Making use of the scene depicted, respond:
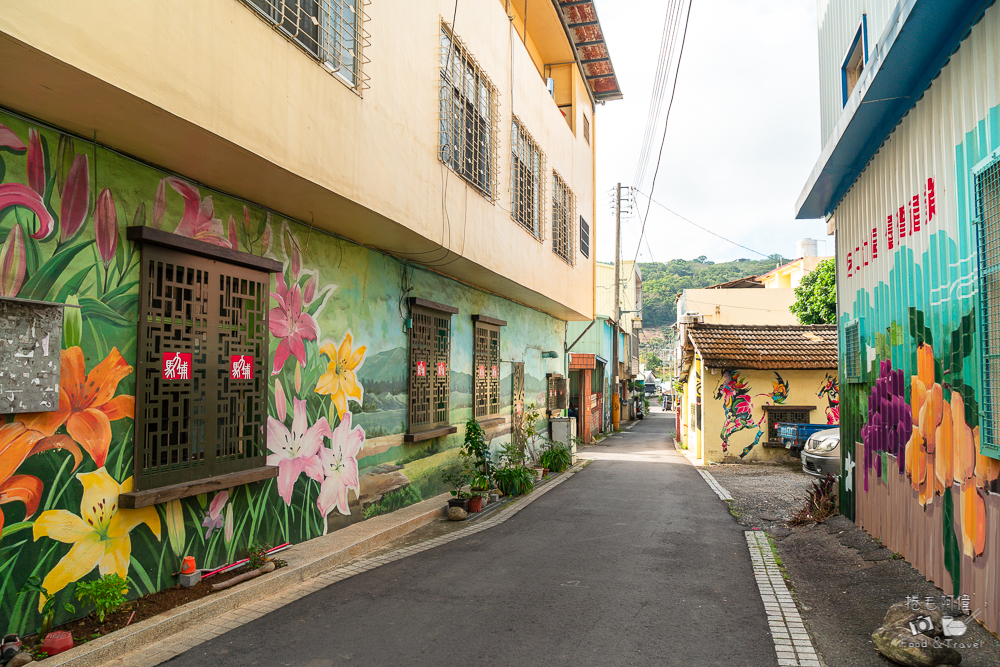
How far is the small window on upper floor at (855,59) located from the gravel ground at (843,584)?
5.15 m

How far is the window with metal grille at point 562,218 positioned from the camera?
1570 cm

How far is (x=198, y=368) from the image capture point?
6.04 m

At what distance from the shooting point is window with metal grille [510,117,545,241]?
1265cm

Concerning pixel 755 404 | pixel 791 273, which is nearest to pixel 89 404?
pixel 755 404

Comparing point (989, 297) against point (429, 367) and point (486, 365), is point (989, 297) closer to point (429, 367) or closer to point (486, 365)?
point (429, 367)

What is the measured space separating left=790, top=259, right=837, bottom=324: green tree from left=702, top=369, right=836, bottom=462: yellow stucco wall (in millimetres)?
10264

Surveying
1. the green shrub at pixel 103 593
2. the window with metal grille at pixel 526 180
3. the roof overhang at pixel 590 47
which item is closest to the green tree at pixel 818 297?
the roof overhang at pixel 590 47

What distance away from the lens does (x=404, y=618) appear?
5332 mm

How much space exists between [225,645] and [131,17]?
4399 millimetres

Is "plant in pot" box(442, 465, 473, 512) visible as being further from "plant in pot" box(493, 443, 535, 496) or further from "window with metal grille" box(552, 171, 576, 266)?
"window with metal grille" box(552, 171, 576, 266)

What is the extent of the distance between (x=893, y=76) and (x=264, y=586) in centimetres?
743

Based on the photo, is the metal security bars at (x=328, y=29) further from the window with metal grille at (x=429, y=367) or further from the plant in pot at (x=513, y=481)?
the plant in pot at (x=513, y=481)

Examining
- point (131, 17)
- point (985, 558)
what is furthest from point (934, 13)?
point (131, 17)

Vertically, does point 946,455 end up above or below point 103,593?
above
